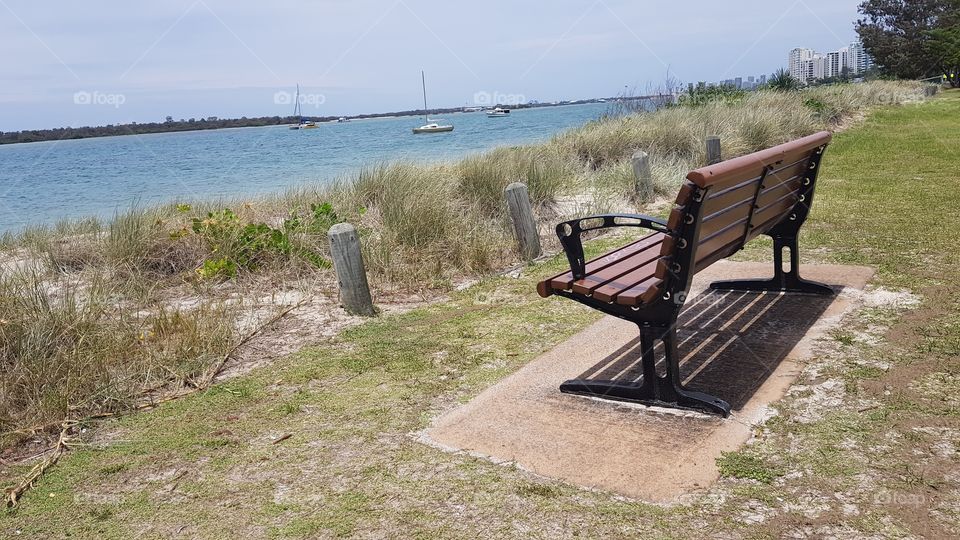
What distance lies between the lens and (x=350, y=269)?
5.57 meters

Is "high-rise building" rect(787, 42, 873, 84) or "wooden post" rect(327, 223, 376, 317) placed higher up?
"high-rise building" rect(787, 42, 873, 84)

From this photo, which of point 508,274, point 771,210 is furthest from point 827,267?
point 508,274

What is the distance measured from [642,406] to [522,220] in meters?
3.84

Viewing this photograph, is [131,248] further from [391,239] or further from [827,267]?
[827,267]

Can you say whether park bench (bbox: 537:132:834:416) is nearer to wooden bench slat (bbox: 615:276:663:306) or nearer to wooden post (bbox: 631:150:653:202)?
wooden bench slat (bbox: 615:276:663:306)

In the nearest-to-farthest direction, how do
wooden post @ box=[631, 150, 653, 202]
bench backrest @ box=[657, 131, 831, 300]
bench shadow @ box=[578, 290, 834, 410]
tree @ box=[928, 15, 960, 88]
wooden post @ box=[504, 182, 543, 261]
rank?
bench backrest @ box=[657, 131, 831, 300] < bench shadow @ box=[578, 290, 834, 410] < wooden post @ box=[504, 182, 543, 261] < wooden post @ box=[631, 150, 653, 202] < tree @ box=[928, 15, 960, 88]

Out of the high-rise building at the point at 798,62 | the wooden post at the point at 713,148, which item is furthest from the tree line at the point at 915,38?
the wooden post at the point at 713,148

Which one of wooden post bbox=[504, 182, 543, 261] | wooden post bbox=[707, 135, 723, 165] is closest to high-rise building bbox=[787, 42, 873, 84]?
wooden post bbox=[707, 135, 723, 165]

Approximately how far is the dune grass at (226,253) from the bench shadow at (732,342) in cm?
241

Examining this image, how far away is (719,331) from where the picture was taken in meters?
4.60

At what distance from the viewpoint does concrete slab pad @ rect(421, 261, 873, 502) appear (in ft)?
10.0

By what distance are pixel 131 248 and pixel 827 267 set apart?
6.17 metres

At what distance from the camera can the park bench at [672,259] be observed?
10.6 ft

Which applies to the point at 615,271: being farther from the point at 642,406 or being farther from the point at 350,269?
the point at 350,269
